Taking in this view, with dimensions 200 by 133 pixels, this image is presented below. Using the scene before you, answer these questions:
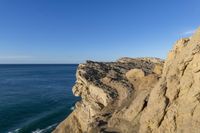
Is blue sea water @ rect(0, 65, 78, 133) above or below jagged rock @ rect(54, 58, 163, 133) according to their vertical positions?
below

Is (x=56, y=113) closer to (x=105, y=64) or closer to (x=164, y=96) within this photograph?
(x=105, y=64)

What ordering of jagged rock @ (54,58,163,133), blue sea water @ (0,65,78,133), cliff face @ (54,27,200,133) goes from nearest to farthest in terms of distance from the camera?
1. cliff face @ (54,27,200,133)
2. jagged rock @ (54,58,163,133)
3. blue sea water @ (0,65,78,133)

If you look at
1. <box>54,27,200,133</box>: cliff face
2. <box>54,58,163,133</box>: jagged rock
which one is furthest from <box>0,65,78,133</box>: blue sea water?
<box>54,27,200,133</box>: cliff face

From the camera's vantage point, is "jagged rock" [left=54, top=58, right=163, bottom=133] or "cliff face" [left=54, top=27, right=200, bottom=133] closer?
"cliff face" [left=54, top=27, right=200, bottom=133]

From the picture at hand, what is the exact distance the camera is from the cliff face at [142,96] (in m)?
23.1

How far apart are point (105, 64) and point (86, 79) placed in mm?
7244

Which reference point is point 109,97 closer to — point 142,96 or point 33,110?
point 142,96

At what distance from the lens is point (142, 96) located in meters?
31.0

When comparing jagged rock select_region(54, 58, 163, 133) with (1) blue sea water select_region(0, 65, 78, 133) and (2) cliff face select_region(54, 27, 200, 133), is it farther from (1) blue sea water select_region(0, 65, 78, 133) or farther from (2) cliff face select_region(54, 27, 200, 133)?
(1) blue sea water select_region(0, 65, 78, 133)

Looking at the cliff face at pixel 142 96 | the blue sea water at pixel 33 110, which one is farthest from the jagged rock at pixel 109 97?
the blue sea water at pixel 33 110

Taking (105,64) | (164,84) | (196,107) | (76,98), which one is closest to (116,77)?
(105,64)

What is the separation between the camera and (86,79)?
40.4 m

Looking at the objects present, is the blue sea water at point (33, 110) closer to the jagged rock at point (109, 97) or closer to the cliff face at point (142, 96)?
the jagged rock at point (109, 97)

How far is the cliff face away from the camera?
23109 mm
